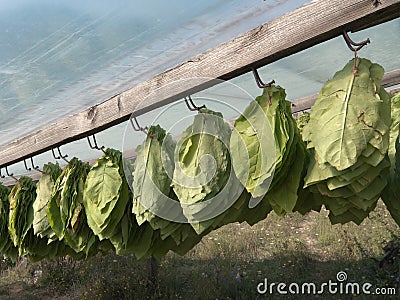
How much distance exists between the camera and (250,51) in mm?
789

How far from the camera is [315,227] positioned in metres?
5.02

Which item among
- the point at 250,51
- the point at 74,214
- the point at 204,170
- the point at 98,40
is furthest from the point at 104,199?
the point at 98,40

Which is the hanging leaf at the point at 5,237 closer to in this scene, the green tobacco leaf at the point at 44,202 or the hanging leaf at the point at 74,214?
the green tobacco leaf at the point at 44,202

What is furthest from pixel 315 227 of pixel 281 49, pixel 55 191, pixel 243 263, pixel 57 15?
pixel 281 49

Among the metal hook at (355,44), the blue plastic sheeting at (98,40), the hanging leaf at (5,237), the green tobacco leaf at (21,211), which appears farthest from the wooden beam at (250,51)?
the blue plastic sheeting at (98,40)

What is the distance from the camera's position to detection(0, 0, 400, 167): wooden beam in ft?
2.14

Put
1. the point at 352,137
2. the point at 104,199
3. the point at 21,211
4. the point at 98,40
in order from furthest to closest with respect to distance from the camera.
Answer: the point at 98,40 → the point at 21,211 → the point at 104,199 → the point at 352,137

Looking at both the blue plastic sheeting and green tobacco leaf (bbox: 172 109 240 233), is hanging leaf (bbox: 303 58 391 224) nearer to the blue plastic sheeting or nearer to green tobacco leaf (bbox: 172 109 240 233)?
green tobacco leaf (bbox: 172 109 240 233)

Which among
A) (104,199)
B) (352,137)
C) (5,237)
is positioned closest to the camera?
(352,137)

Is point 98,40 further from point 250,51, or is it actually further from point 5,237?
point 250,51

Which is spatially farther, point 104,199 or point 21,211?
point 21,211

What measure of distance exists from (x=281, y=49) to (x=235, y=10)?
1.30 m

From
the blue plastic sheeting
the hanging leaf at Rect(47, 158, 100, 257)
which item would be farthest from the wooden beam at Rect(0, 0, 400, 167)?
the blue plastic sheeting

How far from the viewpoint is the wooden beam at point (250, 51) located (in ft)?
2.14
